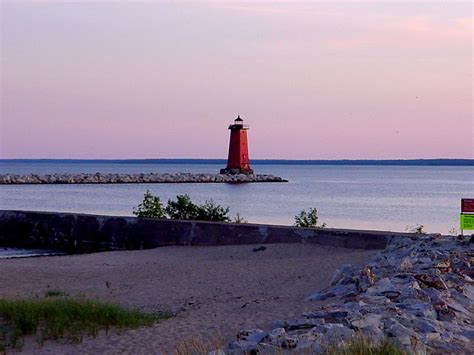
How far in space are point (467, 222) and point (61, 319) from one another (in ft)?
25.2

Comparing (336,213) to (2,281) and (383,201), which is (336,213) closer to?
Result: (383,201)

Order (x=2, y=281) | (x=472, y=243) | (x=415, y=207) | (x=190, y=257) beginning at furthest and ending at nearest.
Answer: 1. (x=415, y=207)
2. (x=190, y=257)
3. (x=2, y=281)
4. (x=472, y=243)

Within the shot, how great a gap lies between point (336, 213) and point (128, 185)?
3665 centimetres

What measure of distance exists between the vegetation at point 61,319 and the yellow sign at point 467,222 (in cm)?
A: 627

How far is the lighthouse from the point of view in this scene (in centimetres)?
6769

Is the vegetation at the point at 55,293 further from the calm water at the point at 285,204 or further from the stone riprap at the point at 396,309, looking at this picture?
the calm water at the point at 285,204

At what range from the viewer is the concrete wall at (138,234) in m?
17.5

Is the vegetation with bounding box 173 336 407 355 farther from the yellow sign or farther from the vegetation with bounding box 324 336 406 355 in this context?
the yellow sign

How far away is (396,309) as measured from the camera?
29.9 feet

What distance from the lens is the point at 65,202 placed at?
54.9m

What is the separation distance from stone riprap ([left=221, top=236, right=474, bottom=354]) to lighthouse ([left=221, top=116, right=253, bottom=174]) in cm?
5409

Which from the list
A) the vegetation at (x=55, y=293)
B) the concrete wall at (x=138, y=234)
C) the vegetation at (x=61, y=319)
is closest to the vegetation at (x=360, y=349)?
the vegetation at (x=61, y=319)

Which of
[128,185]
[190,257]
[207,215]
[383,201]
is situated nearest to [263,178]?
[128,185]

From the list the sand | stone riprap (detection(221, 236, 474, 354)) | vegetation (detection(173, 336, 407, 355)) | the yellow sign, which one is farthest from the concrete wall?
vegetation (detection(173, 336, 407, 355))
